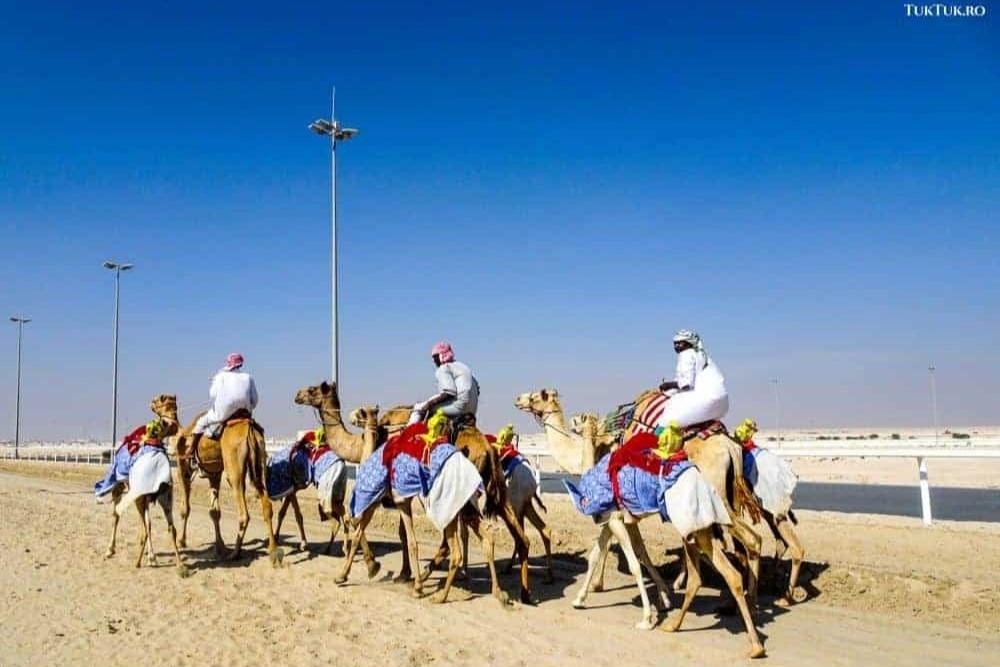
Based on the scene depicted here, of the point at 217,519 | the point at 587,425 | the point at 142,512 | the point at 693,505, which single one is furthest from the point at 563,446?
the point at 142,512

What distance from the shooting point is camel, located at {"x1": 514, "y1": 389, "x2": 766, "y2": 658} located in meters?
7.93

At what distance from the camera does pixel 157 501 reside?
1311 centimetres

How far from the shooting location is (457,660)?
25.3 ft

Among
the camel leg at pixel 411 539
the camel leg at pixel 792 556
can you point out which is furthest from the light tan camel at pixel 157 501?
the camel leg at pixel 792 556

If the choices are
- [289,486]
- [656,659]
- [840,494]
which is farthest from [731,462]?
[840,494]

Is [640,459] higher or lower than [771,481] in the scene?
higher

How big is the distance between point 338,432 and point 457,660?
573 cm

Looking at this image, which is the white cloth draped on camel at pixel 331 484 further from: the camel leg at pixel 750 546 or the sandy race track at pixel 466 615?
the camel leg at pixel 750 546

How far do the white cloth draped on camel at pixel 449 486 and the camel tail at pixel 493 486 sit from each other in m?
0.66

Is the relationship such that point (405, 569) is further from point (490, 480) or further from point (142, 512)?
point (142, 512)

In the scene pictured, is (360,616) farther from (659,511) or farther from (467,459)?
(659,511)

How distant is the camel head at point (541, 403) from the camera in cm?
1241

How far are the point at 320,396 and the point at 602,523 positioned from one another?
5.65 meters

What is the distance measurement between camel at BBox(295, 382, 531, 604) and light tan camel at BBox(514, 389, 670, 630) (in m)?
1.03
